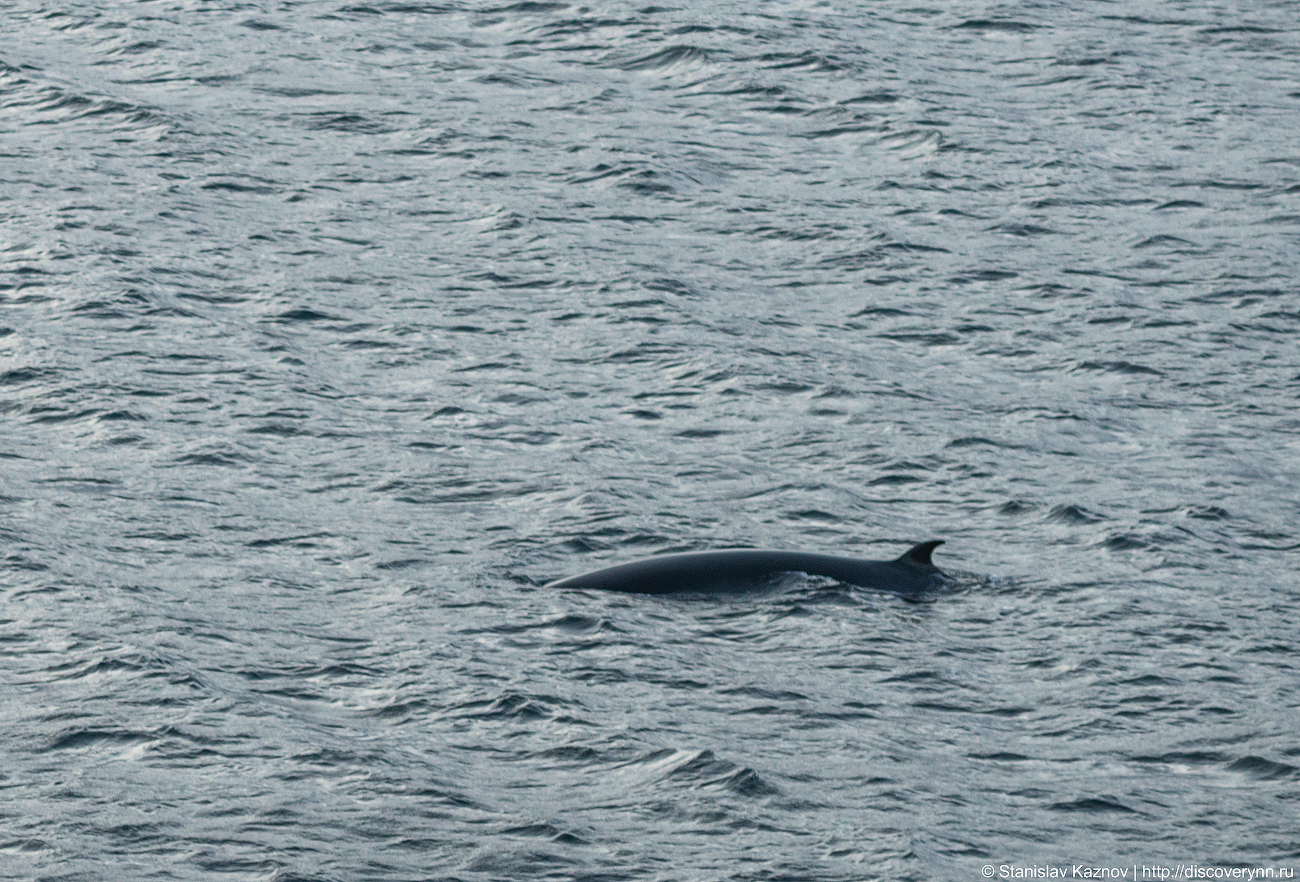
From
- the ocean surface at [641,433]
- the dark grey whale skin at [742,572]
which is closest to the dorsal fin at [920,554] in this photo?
the dark grey whale skin at [742,572]

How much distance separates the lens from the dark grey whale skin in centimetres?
2606

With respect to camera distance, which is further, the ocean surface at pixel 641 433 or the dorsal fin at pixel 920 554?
the dorsal fin at pixel 920 554

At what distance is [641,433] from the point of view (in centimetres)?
3170

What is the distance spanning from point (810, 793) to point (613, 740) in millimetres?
2157

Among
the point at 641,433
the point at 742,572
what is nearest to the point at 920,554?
the point at 742,572

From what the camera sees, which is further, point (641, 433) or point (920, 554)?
point (641, 433)

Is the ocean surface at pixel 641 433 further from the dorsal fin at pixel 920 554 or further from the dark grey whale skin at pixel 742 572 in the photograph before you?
the dorsal fin at pixel 920 554

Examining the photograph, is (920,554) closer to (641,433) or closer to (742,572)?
(742,572)

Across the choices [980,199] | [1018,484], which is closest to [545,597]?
[1018,484]

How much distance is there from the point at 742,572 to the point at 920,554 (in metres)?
2.02

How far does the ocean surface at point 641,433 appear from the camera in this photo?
861 inches

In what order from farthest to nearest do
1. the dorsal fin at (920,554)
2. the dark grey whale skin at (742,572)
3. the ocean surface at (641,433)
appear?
the dorsal fin at (920,554)
the dark grey whale skin at (742,572)
the ocean surface at (641,433)

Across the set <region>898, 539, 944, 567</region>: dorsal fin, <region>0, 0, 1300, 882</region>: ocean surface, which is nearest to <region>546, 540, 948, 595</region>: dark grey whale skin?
<region>898, 539, 944, 567</region>: dorsal fin

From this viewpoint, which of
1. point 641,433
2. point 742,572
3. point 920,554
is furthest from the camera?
point 641,433
